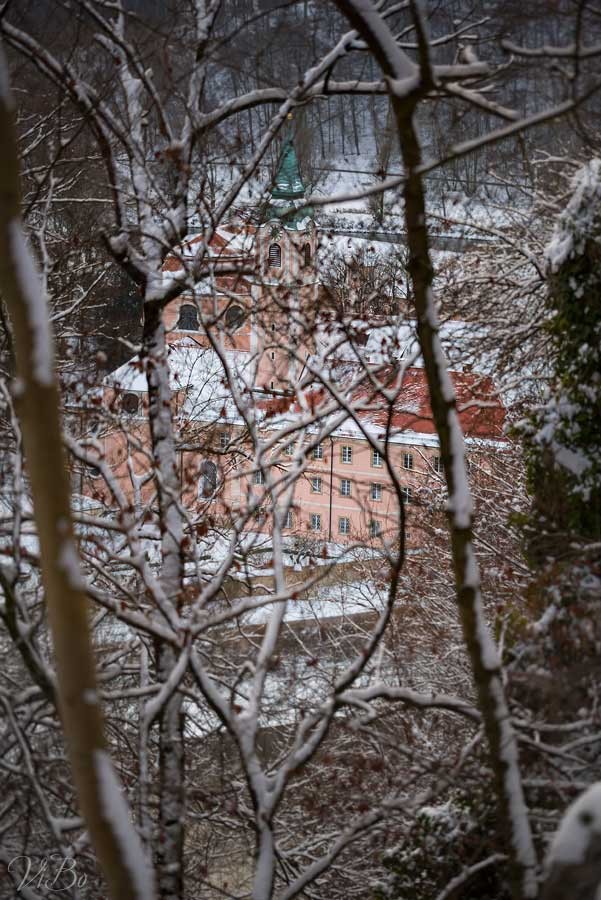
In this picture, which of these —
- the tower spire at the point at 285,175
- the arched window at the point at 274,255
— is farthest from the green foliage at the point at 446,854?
the arched window at the point at 274,255

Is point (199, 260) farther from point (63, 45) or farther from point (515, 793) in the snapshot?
point (515, 793)

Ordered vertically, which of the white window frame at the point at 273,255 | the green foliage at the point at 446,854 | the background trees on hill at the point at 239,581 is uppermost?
the white window frame at the point at 273,255

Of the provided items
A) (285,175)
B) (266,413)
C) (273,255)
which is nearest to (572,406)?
(266,413)

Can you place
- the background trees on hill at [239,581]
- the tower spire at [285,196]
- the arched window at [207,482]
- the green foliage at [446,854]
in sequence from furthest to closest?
the arched window at [207,482]
the tower spire at [285,196]
the green foliage at [446,854]
the background trees on hill at [239,581]

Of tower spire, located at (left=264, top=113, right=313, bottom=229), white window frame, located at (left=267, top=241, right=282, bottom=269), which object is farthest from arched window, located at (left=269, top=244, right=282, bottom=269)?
tower spire, located at (left=264, top=113, right=313, bottom=229)

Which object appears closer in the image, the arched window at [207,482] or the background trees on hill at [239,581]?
the background trees on hill at [239,581]

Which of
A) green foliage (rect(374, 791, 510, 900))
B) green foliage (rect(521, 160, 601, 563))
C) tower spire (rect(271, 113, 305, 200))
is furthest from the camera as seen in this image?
tower spire (rect(271, 113, 305, 200))

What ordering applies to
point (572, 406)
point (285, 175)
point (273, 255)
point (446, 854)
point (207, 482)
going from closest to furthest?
point (446, 854)
point (572, 406)
point (207, 482)
point (273, 255)
point (285, 175)

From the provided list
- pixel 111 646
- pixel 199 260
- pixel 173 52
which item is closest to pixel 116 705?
pixel 111 646

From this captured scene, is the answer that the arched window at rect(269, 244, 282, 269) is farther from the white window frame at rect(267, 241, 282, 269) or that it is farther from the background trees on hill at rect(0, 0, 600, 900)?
the background trees on hill at rect(0, 0, 600, 900)

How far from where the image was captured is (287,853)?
538cm

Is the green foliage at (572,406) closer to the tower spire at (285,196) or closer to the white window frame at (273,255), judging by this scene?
the tower spire at (285,196)

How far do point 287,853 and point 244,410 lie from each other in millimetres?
2717

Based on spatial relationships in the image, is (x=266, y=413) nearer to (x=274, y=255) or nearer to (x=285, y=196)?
(x=285, y=196)
